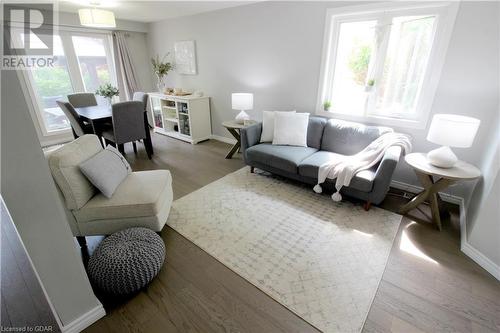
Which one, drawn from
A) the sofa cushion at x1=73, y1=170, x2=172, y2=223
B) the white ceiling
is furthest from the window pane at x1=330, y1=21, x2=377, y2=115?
the sofa cushion at x1=73, y1=170, x2=172, y2=223

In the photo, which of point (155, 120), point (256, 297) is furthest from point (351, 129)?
point (155, 120)

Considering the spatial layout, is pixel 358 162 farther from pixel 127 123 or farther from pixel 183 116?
pixel 183 116

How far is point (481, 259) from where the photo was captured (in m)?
1.78

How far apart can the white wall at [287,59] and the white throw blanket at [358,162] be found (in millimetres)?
380

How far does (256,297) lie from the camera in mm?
1528

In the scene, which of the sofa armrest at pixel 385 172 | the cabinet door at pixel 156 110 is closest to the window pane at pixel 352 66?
the sofa armrest at pixel 385 172

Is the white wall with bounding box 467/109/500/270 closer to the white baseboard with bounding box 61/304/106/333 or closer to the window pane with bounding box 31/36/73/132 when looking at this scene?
the white baseboard with bounding box 61/304/106/333

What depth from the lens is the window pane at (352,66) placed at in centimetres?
281

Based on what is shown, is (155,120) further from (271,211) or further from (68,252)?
(68,252)

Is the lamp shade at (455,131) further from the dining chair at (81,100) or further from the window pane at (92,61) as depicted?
the window pane at (92,61)

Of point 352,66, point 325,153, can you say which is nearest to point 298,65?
point 352,66

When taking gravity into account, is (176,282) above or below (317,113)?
below

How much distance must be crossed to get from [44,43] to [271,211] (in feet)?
16.8

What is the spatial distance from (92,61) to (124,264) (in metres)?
5.10
